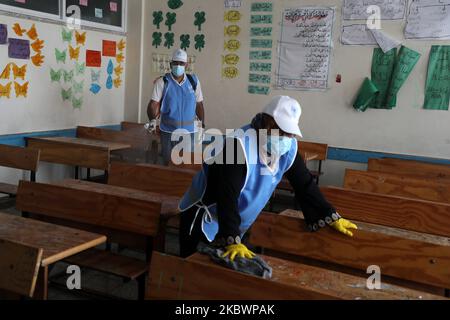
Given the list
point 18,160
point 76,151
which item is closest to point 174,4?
point 76,151

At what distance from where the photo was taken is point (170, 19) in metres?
5.91

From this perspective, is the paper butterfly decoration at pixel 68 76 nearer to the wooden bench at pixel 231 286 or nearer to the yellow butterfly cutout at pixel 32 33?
the yellow butterfly cutout at pixel 32 33

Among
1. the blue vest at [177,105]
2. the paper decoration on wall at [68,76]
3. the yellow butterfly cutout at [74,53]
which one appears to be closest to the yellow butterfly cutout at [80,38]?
the yellow butterfly cutout at [74,53]

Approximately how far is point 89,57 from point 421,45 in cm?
362

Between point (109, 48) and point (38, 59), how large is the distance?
115cm

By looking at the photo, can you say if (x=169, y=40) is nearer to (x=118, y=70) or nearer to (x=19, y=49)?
(x=118, y=70)

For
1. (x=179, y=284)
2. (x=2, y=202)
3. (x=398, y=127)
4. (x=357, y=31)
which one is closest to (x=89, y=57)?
(x=2, y=202)

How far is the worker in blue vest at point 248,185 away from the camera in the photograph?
71.4 inches

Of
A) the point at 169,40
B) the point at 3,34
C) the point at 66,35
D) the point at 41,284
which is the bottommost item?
the point at 41,284

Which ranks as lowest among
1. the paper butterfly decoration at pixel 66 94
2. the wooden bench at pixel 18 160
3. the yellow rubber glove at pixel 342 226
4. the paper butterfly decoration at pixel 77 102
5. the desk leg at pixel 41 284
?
the desk leg at pixel 41 284

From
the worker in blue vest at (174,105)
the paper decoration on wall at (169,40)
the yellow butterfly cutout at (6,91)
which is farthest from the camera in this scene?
the paper decoration on wall at (169,40)

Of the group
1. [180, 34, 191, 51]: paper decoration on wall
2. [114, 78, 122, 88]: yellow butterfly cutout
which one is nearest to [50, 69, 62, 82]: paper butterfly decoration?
[114, 78, 122, 88]: yellow butterfly cutout

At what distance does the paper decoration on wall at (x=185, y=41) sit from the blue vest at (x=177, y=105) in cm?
125

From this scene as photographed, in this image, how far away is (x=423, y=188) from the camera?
318 centimetres
